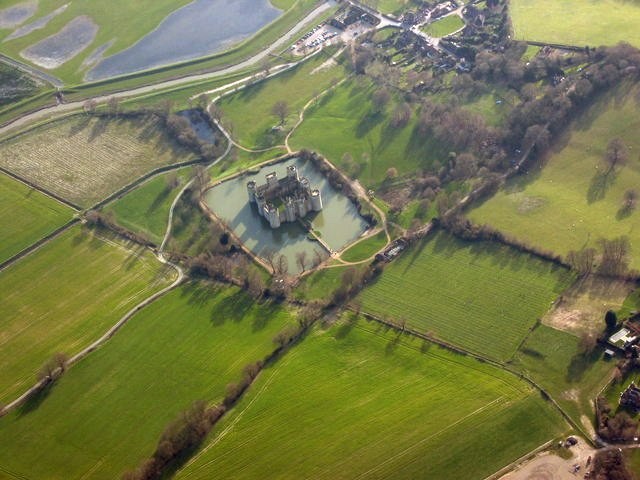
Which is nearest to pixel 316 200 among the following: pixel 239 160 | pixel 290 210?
pixel 290 210

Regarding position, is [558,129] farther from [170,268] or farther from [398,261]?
[170,268]

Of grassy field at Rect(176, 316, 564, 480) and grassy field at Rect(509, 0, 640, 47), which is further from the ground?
grassy field at Rect(509, 0, 640, 47)

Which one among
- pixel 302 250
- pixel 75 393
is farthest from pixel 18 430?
pixel 302 250

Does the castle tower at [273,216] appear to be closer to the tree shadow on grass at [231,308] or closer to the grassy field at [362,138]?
the tree shadow on grass at [231,308]

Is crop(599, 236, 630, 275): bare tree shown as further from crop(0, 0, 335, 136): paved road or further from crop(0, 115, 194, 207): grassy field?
crop(0, 0, 335, 136): paved road

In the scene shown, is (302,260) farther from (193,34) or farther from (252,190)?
(193,34)

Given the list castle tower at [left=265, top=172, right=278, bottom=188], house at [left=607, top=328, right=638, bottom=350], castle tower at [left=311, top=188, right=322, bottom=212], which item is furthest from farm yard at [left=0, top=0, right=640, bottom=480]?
castle tower at [left=265, top=172, right=278, bottom=188]
